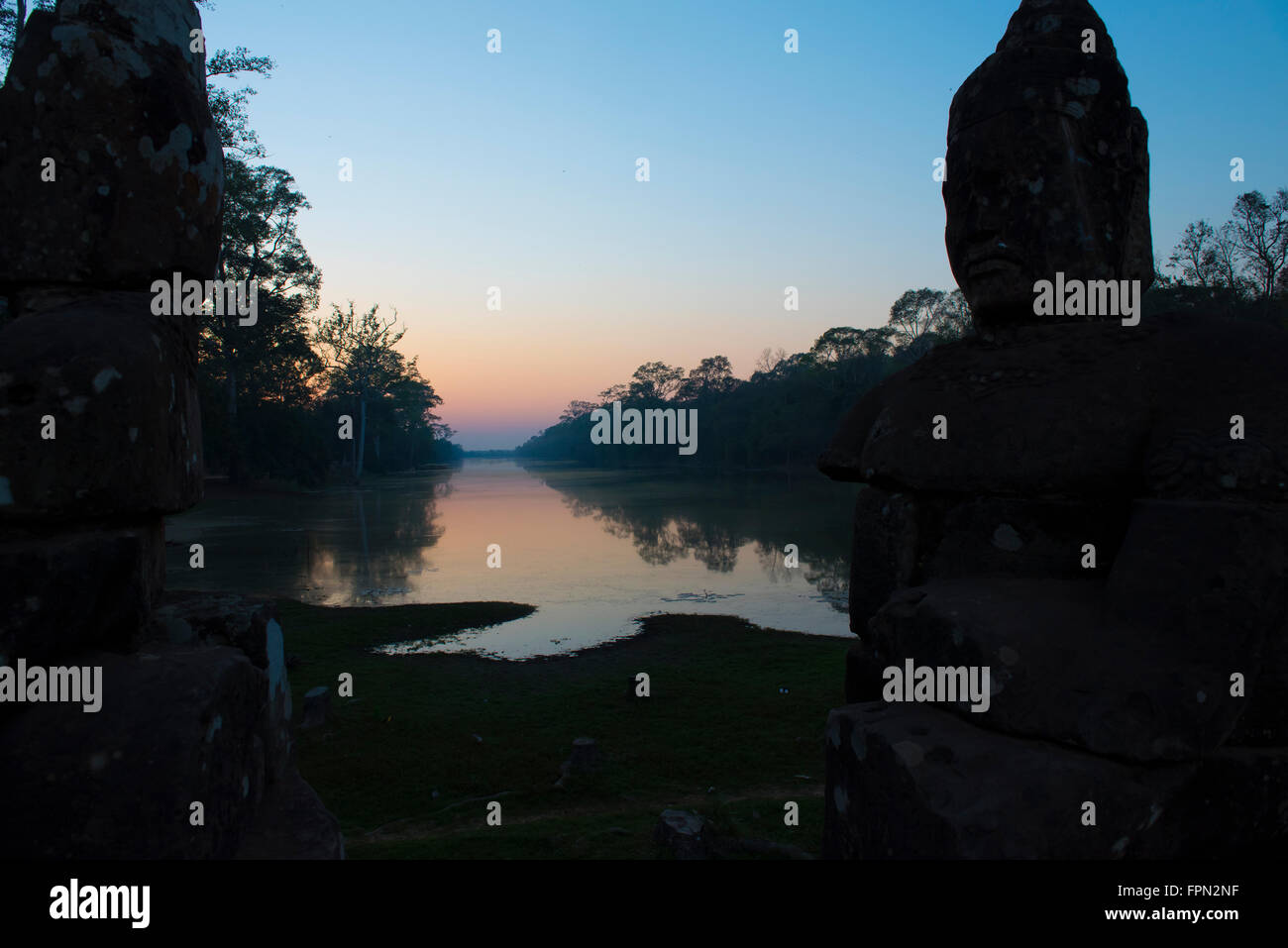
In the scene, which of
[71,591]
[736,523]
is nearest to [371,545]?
[736,523]

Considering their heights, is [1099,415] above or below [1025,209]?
below

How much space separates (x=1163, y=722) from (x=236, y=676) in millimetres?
2358

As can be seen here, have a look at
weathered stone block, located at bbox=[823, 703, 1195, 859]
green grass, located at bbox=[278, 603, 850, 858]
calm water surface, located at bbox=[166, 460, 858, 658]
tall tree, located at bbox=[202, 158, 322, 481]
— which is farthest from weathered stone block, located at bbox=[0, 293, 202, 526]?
A: tall tree, located at bbox=[202, 158, 322, 481]

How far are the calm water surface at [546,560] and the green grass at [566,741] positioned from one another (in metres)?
1.46

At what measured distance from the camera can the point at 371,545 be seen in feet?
79.6

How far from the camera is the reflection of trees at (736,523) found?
64.9ft

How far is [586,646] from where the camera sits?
1177 centimetres

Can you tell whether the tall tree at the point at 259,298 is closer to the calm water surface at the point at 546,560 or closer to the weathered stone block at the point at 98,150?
the calm water surface at the point at 546,560

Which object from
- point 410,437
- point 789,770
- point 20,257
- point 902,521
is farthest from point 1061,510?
point 410,437

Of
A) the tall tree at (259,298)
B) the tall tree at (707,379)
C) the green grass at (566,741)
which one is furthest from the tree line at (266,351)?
the tall tree at (707,379)

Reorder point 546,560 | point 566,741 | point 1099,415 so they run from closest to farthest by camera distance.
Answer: point 1099,415 → point 566,741 → point 546,560

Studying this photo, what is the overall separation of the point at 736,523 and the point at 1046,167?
87.9ft

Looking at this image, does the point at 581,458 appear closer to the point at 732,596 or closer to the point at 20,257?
the point at 732,596

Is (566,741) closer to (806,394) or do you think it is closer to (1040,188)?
(1040,188)
